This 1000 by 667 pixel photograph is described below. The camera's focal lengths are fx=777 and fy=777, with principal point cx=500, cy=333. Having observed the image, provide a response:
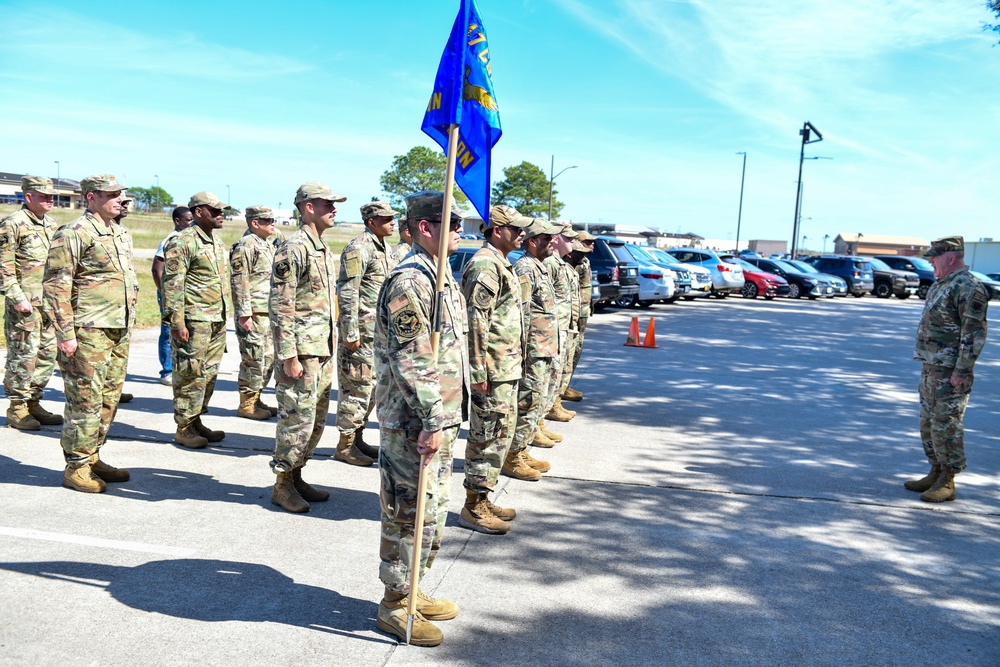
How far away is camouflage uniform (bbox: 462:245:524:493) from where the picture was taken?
16.7ft

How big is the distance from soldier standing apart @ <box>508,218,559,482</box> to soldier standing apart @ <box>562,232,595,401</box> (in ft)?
8.14

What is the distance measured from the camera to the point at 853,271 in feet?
108

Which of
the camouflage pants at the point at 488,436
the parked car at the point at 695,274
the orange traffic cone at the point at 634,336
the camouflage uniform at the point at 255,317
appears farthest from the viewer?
the parked car at the point at 695,274

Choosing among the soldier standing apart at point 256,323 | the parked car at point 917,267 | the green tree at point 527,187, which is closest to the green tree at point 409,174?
the green tree at point 527,187

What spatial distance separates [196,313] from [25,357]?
1678mm

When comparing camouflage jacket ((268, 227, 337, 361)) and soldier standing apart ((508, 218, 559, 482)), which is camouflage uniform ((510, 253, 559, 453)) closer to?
soldier standing apart ((508, 218, 559, 482))

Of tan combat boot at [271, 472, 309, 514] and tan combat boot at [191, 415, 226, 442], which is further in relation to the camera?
tan combat boot at [191, 415, 226, 442]

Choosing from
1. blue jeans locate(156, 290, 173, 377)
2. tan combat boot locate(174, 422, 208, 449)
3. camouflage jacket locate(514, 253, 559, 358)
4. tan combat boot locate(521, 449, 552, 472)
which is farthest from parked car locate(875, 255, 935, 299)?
tan combat boot locate(174, 422, 208, 449)

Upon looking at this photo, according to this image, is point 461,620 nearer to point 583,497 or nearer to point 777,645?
point 777,645

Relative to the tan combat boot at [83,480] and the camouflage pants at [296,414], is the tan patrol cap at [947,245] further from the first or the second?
the tan combat boot at [83,480]

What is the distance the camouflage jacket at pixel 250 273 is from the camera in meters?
7.34

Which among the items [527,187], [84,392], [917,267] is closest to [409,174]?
[527,187]

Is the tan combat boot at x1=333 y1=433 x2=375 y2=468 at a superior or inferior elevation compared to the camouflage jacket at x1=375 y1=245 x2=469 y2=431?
inferior

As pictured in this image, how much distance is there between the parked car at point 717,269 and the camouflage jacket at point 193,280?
73.6 feet
